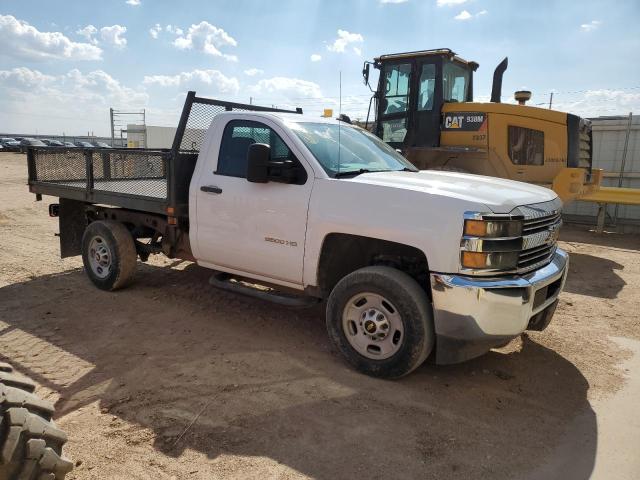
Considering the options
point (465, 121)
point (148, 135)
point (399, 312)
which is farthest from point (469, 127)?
point (148, 135)

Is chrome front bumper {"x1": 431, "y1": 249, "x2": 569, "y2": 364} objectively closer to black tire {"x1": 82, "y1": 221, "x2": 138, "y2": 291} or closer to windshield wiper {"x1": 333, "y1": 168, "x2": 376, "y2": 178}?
windshield wiper {"x1": 333, "y1": 168, "x2": 376, "y2": 178}

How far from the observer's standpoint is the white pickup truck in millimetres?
3707

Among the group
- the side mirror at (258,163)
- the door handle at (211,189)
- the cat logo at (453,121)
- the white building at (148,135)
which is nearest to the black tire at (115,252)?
the door handle at (211,189)

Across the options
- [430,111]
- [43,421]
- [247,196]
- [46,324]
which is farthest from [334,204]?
[430,111]

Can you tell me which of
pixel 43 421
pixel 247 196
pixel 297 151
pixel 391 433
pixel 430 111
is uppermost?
pixel 430 111

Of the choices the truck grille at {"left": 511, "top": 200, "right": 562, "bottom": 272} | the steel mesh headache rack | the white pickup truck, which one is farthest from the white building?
the truck grille at {"left": 511, "top": 200, "right": 562, "bottom": 272}

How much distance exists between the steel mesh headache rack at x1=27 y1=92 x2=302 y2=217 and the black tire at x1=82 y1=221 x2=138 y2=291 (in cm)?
31

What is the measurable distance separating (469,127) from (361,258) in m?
5.39

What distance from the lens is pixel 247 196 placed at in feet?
15.9

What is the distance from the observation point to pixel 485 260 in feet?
12.0

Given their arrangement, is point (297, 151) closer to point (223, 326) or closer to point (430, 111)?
point (223, 326)

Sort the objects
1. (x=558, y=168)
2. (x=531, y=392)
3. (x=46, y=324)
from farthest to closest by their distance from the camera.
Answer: (x=558, y=168) → (x=46, y=324) → (x=531, y=392)

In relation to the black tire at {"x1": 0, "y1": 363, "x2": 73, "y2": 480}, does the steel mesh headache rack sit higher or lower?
higher

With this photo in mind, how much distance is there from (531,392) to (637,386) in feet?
3.10
